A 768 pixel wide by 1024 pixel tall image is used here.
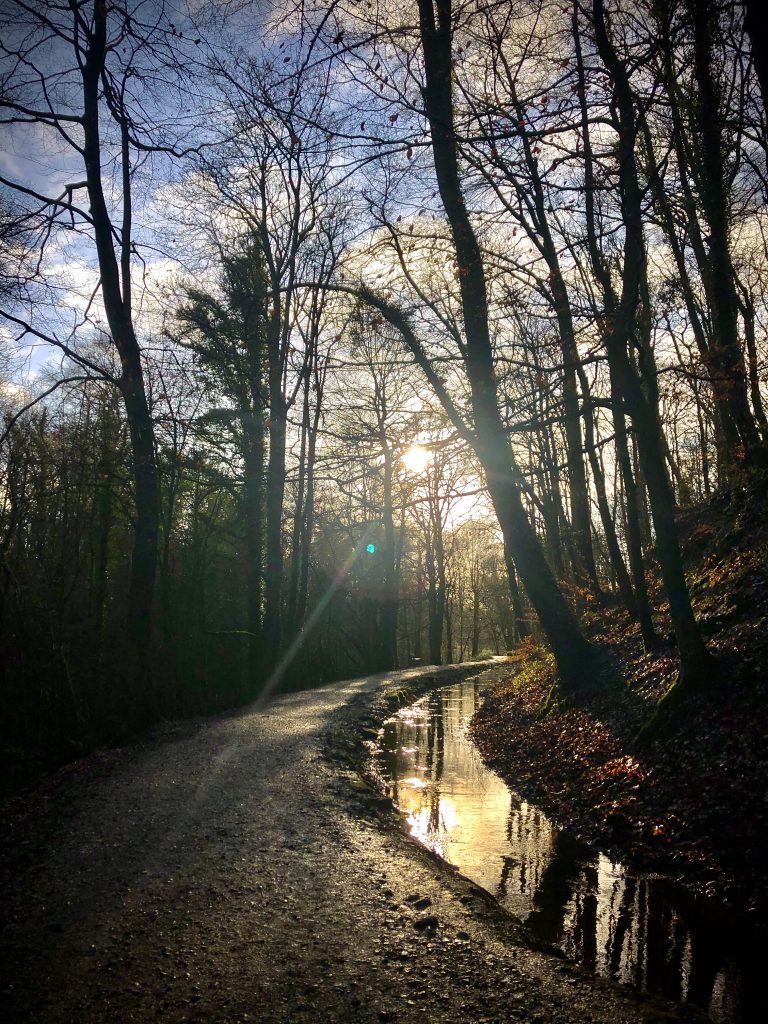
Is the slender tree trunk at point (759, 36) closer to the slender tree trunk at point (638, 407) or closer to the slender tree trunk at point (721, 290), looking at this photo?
the slender tree trunk at point (638, 407)

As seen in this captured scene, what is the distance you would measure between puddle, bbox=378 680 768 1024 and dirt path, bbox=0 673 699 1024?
1.54 feet

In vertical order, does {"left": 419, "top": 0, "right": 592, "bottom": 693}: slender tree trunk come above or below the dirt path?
above

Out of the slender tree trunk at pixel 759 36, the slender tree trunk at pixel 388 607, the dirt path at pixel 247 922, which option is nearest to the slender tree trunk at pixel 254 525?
the slender tree trunk at pixel 388 607

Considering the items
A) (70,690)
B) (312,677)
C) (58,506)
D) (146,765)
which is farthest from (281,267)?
(146,765)

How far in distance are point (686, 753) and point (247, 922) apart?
190 inches

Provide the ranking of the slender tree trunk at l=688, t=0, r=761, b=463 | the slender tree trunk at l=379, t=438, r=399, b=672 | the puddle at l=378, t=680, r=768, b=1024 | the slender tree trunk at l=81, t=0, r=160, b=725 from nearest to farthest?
the puddle at l=378, t=680, r=768, b=1024 → the slender tree trunk at l=688, t=0, r=761, b=463 → the slender tree trunk at l=81, t=0, r=160, b=725 → the slender tree trunk at l=379, t=438, r=399, b=672

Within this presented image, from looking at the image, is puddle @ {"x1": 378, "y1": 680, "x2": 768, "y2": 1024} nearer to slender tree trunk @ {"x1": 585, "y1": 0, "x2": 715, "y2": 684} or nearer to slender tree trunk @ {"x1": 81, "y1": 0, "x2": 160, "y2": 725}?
slender tree trunk @ {"x1": 585, "y1": 0, "x2": 715, "y2": 684}

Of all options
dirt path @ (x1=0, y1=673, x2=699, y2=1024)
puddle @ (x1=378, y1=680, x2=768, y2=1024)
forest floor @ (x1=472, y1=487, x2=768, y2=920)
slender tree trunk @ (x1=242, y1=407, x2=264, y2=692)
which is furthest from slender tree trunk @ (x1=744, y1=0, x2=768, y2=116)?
slender tree trunk @ (x1=242, y1=407, x2=264, y2=692)

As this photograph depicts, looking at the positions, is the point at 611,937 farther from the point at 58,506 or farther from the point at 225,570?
the point at 225,570

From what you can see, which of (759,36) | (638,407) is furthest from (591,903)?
(759,36)

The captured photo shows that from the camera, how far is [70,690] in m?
10.1

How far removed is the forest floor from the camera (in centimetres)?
554

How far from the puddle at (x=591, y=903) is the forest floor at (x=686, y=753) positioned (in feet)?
1.03

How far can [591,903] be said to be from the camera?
5141 millimetres
